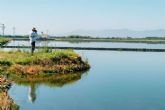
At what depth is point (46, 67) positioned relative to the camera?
1983 centimetres

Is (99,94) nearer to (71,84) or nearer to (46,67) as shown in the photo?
(71,84)

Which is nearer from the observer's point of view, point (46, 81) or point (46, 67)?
point (46, 81)

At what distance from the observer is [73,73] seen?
20.2 meters

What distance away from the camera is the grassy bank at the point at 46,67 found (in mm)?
18047

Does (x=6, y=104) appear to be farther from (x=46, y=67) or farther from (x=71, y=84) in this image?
(x=46, y=67)

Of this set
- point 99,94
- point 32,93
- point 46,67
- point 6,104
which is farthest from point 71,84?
point 6,104

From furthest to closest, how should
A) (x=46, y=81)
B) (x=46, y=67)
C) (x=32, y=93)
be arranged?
(x=46, y=67), (x=46, y=81), (x=32, y=93)

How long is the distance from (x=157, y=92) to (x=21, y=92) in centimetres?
464

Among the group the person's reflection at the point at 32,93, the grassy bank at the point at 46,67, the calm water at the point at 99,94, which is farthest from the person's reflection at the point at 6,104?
the grassy bank at the point at 46,67

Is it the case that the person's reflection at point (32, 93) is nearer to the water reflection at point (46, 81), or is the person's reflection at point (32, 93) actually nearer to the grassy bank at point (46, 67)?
the water reflection at point (46, 81)

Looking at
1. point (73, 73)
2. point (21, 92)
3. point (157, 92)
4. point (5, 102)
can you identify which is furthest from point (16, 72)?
point (5, 102)

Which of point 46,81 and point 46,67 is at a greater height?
point 46,67

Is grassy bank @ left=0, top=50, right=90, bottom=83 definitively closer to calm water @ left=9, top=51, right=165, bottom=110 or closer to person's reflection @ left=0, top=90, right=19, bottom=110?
calm water @ left=9, top=51, right=165, bottom=110

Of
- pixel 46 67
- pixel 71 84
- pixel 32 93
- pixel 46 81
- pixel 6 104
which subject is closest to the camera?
pixel 6 104
